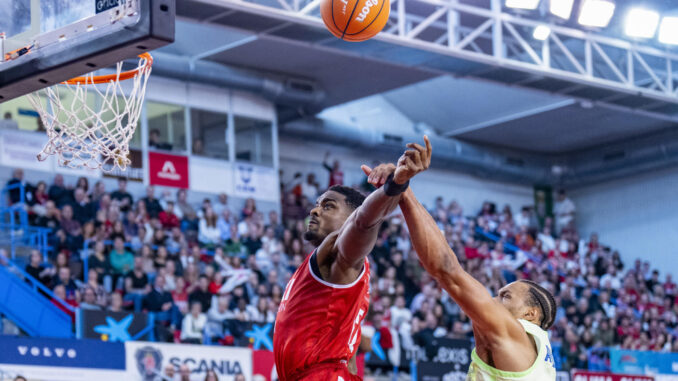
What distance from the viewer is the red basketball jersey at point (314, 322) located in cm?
461

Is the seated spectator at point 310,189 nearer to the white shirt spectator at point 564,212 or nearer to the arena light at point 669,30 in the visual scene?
the arena light at point 669,30

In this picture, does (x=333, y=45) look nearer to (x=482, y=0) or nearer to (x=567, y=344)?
(x=482, y=0)

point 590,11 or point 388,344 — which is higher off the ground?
point 590,11

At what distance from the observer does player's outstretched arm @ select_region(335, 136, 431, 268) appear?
404 cm

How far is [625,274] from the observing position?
76.9 ft

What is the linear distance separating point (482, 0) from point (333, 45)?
10.4ft

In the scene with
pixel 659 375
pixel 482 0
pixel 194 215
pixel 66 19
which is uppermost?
pixel 482 0

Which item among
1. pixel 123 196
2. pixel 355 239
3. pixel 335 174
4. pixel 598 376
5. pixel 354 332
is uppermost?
pixel 335 174

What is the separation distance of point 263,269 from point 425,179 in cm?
903

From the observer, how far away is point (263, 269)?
16.3m

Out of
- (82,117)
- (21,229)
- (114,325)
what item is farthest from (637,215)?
(82,117)

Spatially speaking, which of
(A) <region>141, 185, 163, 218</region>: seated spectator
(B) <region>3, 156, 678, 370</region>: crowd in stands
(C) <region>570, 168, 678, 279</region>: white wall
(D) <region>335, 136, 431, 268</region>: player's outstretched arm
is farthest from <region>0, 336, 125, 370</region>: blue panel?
(C) <region>570, 168, 678, 279</region>: white wall

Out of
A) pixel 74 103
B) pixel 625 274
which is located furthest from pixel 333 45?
pixel 625 274

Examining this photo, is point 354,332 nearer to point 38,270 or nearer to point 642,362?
point 38,270
